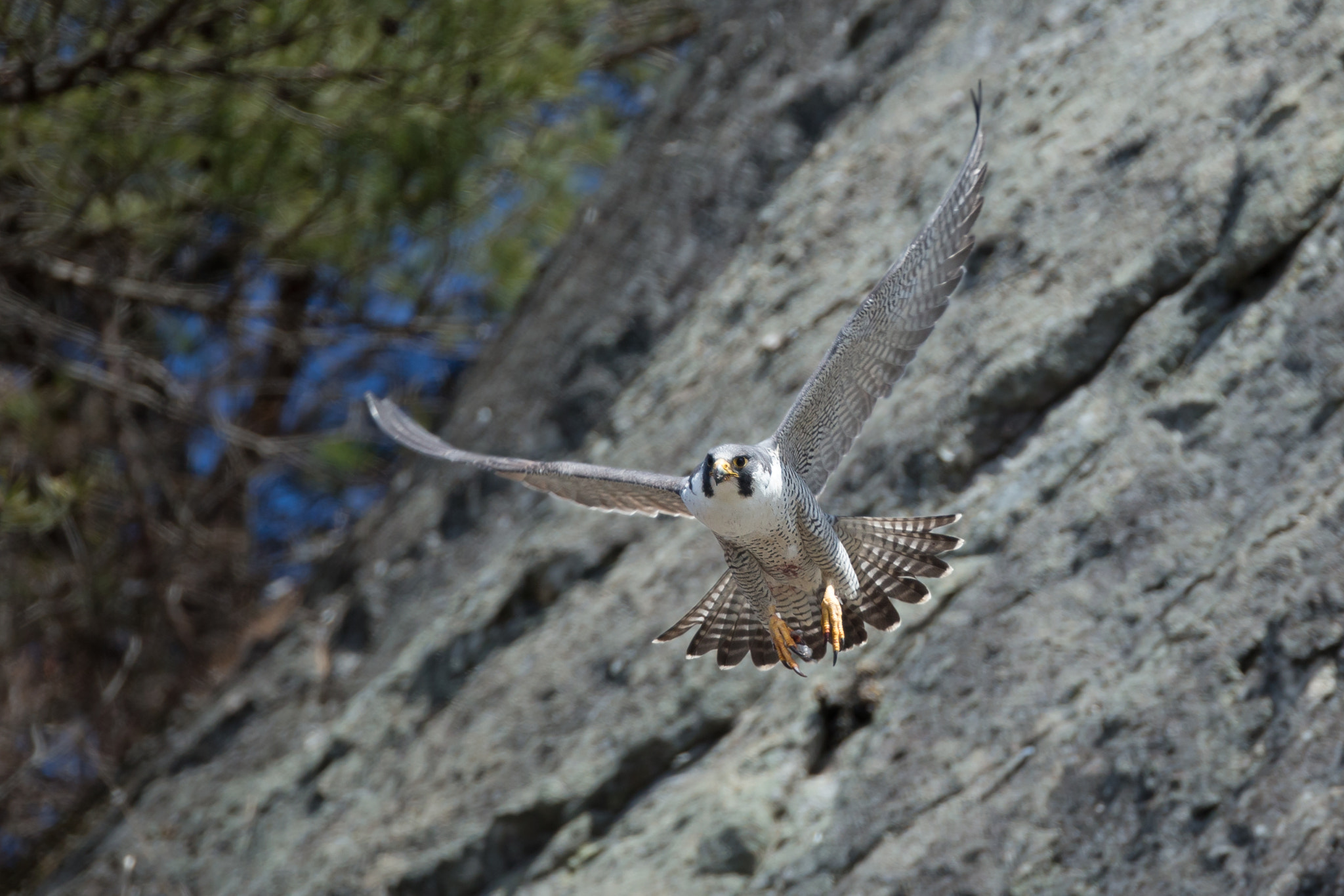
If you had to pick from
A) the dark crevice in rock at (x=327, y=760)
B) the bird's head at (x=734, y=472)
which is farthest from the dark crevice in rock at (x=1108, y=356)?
the dark crevice in rock at (x=327, y=760)

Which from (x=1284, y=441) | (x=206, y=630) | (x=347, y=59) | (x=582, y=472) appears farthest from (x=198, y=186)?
(x=1284, y=441)

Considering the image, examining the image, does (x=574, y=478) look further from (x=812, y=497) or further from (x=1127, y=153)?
(x=1127, y=153)

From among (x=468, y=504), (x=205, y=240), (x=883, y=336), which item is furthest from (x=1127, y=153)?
(x=205, y=240)

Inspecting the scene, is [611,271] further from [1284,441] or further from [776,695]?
[1284,441]

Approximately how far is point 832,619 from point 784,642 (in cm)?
16

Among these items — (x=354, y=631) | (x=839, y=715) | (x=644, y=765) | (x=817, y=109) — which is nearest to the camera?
(x=839, y=715)

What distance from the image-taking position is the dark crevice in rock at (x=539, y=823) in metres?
4.40

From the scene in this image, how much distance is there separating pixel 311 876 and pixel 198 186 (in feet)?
9.57

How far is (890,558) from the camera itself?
3.86m

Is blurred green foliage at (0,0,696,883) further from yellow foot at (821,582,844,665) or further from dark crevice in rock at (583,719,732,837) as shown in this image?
yellow foot at (821,582,844,665)

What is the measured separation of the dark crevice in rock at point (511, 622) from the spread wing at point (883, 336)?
1490 millimetres

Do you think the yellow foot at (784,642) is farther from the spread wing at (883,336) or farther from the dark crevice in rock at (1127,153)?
the dark crevice in rock at (1127,153)

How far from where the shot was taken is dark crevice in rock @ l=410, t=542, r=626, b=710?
16.9 feet

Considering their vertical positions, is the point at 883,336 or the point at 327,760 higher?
the point at 327,760
